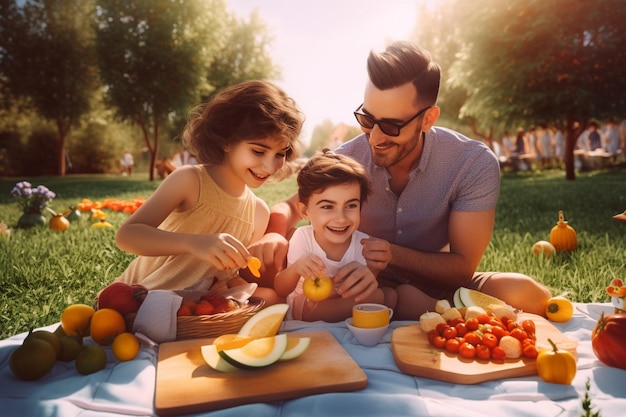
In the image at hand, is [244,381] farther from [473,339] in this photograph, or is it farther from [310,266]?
[473,339]

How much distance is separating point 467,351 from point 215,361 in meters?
1.14

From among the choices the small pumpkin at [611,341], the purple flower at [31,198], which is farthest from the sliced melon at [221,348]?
the purple flower at [31,198]

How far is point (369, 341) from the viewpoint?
2.48 m

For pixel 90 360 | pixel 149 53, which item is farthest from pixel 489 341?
pixel 149 53

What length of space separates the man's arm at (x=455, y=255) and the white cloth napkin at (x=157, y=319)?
1356 millimetres

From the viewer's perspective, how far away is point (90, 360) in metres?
2.11

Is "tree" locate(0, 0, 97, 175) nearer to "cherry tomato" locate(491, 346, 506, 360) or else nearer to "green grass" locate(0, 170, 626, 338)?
"green grass" locate(0, 170, 626, 338)

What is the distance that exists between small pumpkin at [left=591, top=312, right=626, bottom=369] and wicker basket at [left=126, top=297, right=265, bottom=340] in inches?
69.8

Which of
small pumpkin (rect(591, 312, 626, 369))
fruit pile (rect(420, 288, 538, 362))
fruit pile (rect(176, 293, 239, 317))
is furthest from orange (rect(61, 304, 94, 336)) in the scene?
small pumpkin (rect(591, 312, 626, 369))

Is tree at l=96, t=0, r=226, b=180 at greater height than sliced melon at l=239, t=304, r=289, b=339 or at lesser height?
greater

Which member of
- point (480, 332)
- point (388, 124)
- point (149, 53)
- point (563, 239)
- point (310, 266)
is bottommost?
point (563, 239)

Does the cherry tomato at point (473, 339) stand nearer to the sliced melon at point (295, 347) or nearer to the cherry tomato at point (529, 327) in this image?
the cherry tomato at point (529, 327)

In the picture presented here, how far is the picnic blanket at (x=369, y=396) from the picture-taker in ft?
5.85

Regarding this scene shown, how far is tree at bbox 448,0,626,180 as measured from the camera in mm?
12664
